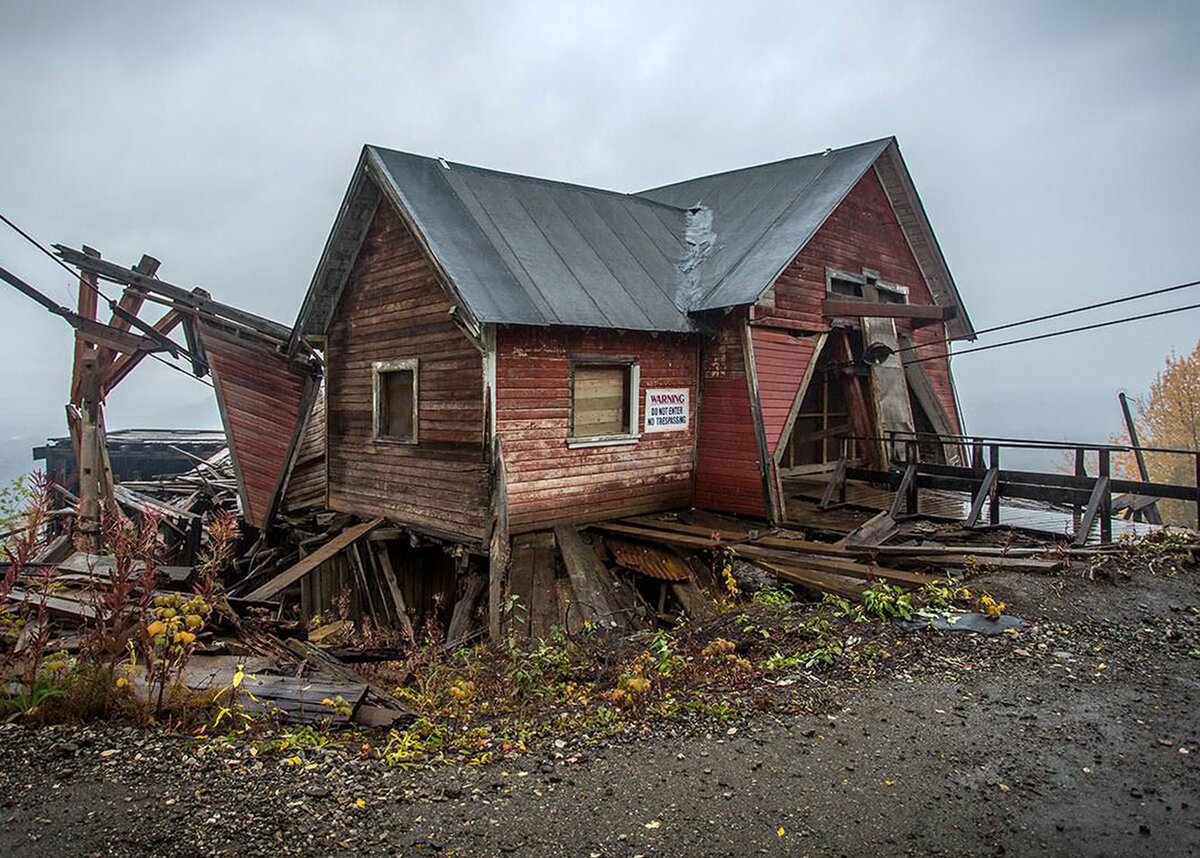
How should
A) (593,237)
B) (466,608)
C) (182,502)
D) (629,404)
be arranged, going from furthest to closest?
(182,502) → (593,237) → (629,404) → (466,608)

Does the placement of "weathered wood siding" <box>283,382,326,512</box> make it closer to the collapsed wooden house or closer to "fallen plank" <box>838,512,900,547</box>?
the collapsed wooden house

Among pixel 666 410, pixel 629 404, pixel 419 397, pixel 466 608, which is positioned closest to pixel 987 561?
pixel 666 410

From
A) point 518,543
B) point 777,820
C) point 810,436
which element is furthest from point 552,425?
point 777,820

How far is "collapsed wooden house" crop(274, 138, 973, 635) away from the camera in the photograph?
10.9 meters

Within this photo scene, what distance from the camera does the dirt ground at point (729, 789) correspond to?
12.4 ft

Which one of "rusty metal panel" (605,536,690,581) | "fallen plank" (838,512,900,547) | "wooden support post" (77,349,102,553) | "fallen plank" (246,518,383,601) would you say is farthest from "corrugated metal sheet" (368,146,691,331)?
"wooden support post" (77,349,102,553)

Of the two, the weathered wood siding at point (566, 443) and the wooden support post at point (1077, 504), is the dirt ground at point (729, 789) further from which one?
the weathered wood siding at point (566, 443)

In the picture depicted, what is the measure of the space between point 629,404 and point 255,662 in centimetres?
750

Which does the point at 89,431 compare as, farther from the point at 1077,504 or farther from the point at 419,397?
the point at 1077,504

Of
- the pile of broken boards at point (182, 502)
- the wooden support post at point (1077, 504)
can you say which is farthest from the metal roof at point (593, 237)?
the pile of broken boards at point (182, 502)

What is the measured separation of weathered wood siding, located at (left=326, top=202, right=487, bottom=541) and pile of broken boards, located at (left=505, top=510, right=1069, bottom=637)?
59.8 inches

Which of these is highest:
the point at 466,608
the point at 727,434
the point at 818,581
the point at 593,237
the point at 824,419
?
the point at 593,237

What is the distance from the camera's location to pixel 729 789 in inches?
173

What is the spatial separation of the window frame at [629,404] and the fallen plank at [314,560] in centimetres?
415
